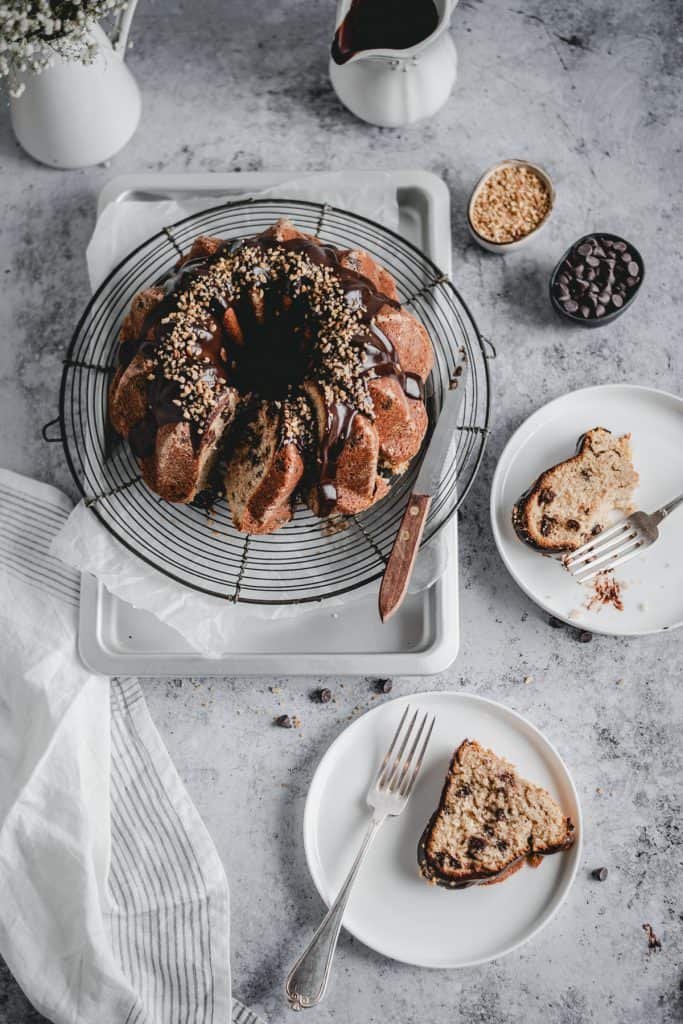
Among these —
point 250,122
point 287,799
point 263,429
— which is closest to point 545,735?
point 287,799

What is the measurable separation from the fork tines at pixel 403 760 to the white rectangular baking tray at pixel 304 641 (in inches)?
6.2

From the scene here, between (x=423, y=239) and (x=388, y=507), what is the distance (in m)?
0.86

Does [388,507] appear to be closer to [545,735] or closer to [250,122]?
[545,735]

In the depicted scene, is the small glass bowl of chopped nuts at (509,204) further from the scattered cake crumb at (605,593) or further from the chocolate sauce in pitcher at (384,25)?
the scattered cake crumb at (605,593)

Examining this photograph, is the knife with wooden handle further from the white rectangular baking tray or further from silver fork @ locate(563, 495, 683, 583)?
silver fork @ locate(563, 495, 683, 583)

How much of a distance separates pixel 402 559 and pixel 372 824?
2.50 feet

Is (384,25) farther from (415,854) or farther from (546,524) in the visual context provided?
(415,854)

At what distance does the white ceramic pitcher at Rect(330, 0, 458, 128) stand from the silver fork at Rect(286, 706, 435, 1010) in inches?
71.1

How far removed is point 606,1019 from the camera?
2.62m

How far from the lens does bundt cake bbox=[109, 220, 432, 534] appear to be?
235 centimetres

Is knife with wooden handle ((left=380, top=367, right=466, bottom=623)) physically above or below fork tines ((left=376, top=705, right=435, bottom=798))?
above

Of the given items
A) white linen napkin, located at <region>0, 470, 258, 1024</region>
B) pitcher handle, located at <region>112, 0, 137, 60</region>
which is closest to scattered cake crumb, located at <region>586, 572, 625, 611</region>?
white linen napkin, located at <region>0, 470, 258, 1024</region>

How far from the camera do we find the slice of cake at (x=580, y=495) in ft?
8.58

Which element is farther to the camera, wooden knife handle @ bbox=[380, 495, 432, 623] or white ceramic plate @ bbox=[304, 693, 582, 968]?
white ceramic plate @ bbox=[304, 693, 582, 968]
